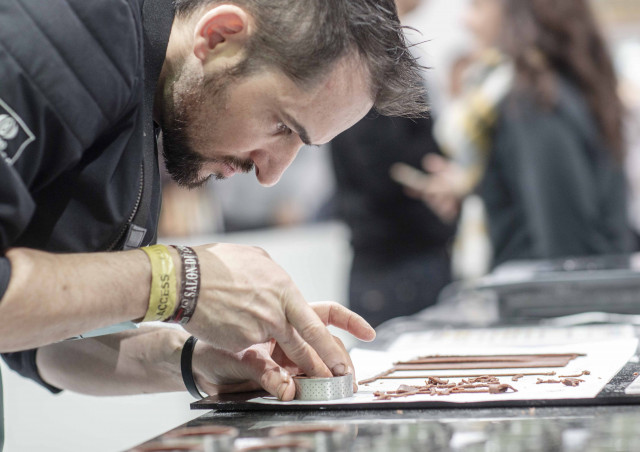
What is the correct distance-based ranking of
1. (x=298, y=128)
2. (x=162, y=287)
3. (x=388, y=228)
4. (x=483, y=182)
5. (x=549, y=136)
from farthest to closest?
(x=388, y=228)
(x=483, y=182)
(x=549, y=136)
(x=298, y=128)
(x=162, y=287)

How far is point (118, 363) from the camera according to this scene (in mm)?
1602

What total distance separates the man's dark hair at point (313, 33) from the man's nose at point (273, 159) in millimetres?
146

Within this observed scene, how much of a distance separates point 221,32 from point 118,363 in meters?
0.64

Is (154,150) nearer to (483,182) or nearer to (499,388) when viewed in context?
(499,388)

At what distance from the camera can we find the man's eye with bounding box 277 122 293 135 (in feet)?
4.67

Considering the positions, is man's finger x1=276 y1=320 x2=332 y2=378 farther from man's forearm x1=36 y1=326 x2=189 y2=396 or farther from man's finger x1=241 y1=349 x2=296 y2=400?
man's forearm x1=36 y1=326 x2=189 y2=396

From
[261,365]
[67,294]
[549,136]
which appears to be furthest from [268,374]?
[549,136]

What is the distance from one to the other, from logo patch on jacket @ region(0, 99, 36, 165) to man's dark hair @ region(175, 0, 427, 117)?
39 centimetres

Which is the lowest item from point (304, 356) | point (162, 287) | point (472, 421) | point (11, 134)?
point (472, 421)

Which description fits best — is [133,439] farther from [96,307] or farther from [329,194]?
[96,307]

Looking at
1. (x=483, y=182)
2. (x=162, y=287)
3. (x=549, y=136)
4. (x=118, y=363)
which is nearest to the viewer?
(x=162, y=287)

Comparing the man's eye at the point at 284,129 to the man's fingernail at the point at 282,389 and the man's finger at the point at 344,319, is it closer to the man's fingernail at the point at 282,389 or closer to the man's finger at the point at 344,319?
the man's finger at the point at 344,319

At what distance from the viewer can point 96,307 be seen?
1.15 metres

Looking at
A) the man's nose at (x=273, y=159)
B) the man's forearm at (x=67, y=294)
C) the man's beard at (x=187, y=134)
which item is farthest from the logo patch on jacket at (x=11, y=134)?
the man's nose at (x=273, y=159)
